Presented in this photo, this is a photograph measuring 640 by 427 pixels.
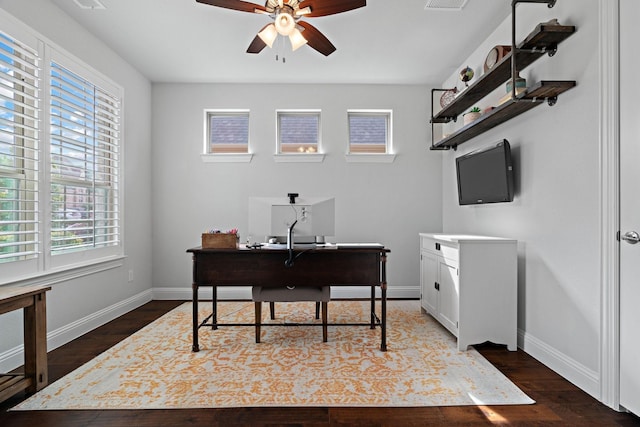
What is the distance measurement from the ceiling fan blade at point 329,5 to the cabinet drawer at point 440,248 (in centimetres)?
185

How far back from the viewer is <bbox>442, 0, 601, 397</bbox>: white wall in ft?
6.62

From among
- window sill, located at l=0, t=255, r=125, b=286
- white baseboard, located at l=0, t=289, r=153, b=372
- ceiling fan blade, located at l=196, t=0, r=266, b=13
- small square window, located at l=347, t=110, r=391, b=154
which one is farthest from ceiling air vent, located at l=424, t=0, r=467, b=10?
white baseboard, located at l=0, t=289, r=153, b=372

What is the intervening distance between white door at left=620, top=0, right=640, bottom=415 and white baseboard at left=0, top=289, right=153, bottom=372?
146 inches

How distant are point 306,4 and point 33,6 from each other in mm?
2039

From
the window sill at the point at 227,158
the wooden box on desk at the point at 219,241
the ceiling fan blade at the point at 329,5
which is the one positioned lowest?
the wooden box on desk at the point at 219,241

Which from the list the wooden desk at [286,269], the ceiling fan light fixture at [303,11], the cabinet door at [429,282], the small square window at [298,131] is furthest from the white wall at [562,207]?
the small square window at [298,131]

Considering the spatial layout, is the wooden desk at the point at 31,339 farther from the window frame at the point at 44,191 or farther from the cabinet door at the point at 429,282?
the cabinet door at the point at 429,282

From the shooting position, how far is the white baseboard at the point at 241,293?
14.3 feet

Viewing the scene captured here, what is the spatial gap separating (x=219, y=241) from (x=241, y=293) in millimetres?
1798

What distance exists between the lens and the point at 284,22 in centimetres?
214

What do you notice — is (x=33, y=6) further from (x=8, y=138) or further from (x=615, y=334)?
(x=615, y=334)

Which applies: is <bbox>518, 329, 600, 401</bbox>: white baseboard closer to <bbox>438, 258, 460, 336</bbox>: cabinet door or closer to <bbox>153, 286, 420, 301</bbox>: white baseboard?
<bbox>438, 258, 460, 336</bbox>: cabinet door

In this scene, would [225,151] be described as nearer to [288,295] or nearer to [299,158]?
[299,158]

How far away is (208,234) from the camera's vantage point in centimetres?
279
